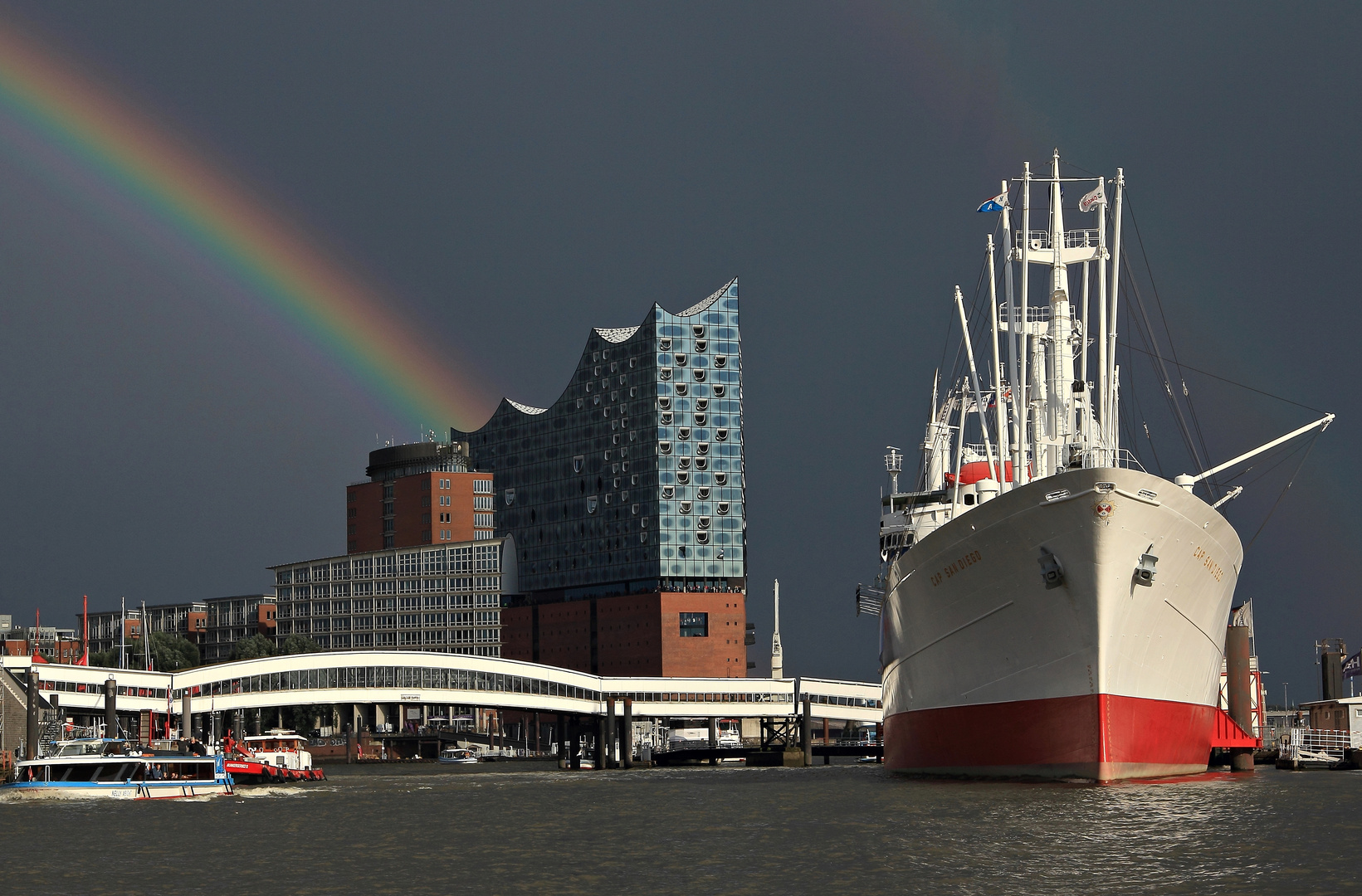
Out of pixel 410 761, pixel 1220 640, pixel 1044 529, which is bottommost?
pixel 410 761

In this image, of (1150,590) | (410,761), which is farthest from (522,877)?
(410,761)

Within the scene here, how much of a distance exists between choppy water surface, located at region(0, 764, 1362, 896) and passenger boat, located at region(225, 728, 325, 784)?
18.9 meters

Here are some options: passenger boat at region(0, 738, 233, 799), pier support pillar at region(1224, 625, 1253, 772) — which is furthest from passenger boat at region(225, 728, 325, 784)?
pier support pillar at region(1224, 625, 1253, 772)

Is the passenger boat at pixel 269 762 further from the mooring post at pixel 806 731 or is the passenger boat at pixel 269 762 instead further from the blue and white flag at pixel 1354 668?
the blue and white flag at pixel 1354 668

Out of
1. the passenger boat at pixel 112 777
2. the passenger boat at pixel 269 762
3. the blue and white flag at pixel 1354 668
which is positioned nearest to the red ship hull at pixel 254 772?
the passenger boat at pixel 269 762

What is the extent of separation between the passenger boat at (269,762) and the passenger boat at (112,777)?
10.5 meters

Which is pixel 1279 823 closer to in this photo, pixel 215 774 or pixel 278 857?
pixel 278 857

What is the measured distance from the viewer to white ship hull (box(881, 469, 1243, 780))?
2425 inches

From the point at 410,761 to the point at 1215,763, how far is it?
4444 inches

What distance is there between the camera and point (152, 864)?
48.5 m

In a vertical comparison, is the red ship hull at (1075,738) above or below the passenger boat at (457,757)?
above

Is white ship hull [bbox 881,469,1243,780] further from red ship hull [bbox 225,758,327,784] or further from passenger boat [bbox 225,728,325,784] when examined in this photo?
passenger boat [bbox 225,728,325,784]

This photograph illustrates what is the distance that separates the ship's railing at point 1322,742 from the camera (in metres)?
110

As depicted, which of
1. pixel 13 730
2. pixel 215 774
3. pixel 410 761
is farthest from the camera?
pixel 410 761
